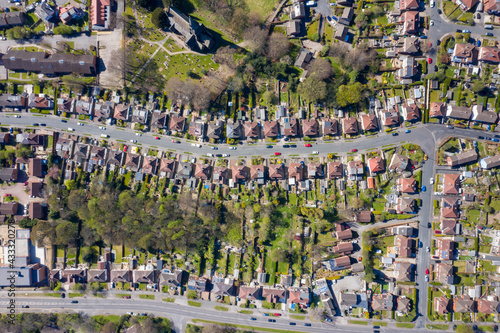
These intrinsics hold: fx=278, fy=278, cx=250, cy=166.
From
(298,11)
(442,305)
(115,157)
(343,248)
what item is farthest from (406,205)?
(115,157)

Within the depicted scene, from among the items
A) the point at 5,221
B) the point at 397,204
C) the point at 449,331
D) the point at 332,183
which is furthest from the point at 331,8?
the point at 5,221

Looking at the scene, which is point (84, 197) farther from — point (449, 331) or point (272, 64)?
point (449, 331)

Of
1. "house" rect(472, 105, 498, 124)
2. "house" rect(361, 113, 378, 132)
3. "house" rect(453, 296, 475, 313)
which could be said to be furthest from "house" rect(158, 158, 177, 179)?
"house" rect(453, 296, 475, 313)

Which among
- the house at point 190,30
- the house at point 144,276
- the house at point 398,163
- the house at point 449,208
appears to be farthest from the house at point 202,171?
the house at point 449,208

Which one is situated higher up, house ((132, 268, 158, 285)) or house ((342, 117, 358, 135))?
house ((342, 117, 358, 135))

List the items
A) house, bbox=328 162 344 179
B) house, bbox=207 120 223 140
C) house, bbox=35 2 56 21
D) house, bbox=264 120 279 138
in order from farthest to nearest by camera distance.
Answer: house, bbox=207 120 223 140, house, bbox=35 2 56 21, house, bbox=264 120 279 138, house, bbox=328 162 344 179

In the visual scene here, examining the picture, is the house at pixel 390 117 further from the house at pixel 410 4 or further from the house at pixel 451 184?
the house at pixel 410 4

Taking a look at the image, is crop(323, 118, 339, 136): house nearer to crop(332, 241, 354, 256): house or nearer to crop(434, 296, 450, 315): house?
crop(332, 241, 354, 256): house
